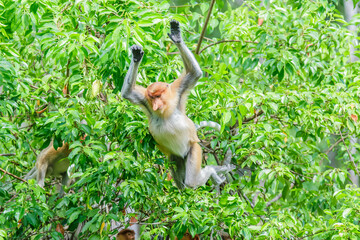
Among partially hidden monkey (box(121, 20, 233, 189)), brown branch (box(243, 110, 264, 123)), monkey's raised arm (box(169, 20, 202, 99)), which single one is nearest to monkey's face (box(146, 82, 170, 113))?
partially hidden monkey (box(121, 20, 233, 189))

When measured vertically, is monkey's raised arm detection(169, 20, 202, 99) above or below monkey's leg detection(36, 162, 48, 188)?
above

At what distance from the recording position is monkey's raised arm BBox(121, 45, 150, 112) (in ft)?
14.0

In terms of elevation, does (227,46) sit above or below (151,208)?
above

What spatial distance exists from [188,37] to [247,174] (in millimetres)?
1811

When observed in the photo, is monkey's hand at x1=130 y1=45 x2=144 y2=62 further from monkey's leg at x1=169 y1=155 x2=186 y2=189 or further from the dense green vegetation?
monkey's leg at x1=169 y1=155 x2=186 y2=189

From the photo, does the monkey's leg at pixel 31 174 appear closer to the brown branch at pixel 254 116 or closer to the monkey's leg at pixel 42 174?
the monkey's leg at pixel 42 174

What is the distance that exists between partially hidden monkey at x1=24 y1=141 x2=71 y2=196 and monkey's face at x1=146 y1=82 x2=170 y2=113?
200 cm

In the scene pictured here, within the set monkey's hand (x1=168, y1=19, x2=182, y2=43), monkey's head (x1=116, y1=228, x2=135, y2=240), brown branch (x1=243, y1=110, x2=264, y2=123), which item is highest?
monkey's hand (x1=168, y1=19, x2=182, y2=43)

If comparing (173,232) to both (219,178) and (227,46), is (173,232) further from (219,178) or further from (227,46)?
(227,46)

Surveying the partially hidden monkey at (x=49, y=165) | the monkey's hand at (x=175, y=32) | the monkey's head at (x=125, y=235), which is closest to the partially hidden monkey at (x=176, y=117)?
the monkey's hand at (x=175, y=32)

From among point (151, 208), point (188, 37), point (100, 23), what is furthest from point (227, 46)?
point (151, 208)

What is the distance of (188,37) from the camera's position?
654 centimetres

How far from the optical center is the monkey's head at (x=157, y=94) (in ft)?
15.8

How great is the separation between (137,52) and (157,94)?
652 mm
